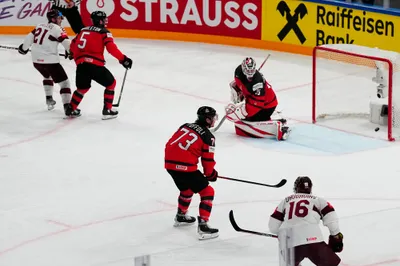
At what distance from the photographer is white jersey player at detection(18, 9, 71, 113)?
38.2ft

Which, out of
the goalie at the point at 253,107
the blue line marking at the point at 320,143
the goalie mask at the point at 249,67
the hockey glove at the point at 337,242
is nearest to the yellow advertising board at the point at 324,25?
the blue line marking at the point at 320,143

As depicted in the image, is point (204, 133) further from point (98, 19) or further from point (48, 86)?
point (48, 86)

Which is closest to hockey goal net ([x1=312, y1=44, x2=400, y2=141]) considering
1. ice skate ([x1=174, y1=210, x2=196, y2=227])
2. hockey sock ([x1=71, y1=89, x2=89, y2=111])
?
hockey sock ([x1=71, y1=89, x2=89, y2=111])

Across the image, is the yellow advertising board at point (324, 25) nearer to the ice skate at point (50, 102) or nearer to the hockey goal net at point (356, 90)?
the hockey goal net at point (356, 90)

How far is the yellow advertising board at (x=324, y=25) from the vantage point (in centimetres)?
1302

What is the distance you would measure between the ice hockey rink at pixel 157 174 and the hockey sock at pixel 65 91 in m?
0.28

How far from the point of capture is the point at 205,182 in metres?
7.87

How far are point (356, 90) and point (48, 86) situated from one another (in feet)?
11.7

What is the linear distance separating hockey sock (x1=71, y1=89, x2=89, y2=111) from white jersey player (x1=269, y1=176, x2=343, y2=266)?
546 cm

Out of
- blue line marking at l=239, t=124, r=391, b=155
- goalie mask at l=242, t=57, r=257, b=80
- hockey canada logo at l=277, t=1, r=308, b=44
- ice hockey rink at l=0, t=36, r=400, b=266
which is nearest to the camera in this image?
ice hockey rink at l=0, t=36, r=400, b=266

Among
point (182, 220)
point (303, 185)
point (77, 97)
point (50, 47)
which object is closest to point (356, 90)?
point (77, 97)

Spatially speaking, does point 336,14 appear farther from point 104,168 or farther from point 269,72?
point 104,168

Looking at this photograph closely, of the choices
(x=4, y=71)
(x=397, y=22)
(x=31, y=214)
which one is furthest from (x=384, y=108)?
(x=4, y=71)

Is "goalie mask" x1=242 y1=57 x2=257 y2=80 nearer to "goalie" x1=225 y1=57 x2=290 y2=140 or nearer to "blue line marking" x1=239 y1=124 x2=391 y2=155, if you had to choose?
"goalie" x1=225 y1=57 x2=290 y2=140
